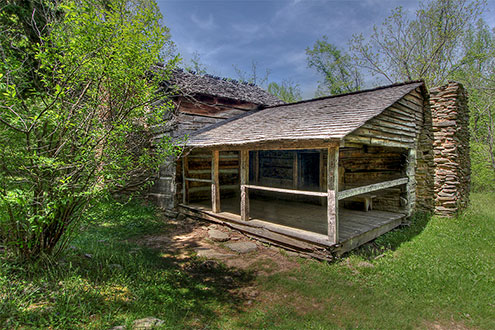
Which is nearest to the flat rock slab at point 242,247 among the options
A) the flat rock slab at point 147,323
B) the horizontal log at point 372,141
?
the flat rock slab at point 147,323

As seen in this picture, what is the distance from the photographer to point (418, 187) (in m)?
8.29

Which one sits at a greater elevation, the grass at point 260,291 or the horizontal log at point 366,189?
the horizontal log at point 366,189

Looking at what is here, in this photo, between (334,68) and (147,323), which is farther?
(334,68)

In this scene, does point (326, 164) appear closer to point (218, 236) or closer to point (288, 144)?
point (288, 144)

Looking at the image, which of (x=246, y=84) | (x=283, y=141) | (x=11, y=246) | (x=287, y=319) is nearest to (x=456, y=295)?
(x=287, y=319)

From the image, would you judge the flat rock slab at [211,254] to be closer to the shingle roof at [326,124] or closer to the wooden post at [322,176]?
the shingle roof at [326,124]

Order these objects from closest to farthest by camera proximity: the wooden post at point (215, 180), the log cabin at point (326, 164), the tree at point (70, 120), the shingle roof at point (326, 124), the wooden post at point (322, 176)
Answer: the tree at point (70, 120) → the shingle roof at point (326, 124) → the log cabin at point (326, 164) → the wooden post at point (215, 180) → the wooden post at point (322, 176)

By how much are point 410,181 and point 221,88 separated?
780 cm

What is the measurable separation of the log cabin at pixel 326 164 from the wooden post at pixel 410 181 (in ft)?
0.10

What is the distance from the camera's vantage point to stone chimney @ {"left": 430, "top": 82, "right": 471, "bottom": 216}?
310 inches

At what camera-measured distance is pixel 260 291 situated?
4.16 m

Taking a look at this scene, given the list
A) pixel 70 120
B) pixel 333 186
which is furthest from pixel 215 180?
pixel 70 120

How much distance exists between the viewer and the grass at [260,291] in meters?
3.00

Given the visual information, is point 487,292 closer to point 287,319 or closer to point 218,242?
point 287,319
